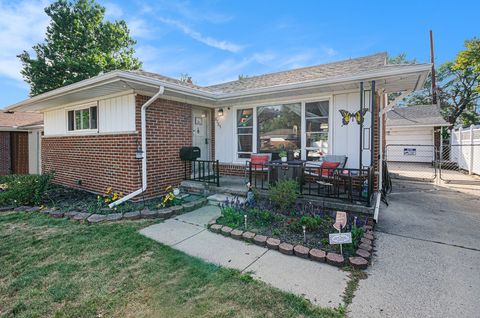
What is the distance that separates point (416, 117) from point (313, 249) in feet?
60.2

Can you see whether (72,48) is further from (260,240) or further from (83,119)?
(260,240)

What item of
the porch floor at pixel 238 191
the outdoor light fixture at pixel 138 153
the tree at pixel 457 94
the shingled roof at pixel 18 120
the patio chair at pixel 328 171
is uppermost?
the tree at pixel 457 94

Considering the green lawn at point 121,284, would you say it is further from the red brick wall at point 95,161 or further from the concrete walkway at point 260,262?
the red brick wall at point 95,161

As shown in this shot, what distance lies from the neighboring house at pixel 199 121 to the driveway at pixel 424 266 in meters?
1.40

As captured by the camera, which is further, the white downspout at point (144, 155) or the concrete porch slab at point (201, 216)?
the white downspout at point (144, 155)

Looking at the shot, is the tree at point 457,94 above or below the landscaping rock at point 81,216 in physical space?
above

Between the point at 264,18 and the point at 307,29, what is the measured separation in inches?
78.9

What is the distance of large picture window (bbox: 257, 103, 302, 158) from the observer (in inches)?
248

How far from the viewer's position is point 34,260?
10.2 ft

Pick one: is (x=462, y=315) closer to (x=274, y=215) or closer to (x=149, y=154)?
(x=274, y=215)

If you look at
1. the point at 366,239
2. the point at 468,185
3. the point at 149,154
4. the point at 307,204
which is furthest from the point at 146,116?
the point at 468,185

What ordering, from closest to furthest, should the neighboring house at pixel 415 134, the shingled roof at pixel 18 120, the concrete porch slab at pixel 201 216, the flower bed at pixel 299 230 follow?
the flower bed at pixel 299 230, the concrete porch slab at pixel 201 216, the shingled roof at pixel 18 120, the neighboring house at pixel 415 134

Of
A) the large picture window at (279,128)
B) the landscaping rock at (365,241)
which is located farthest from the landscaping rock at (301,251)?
the large picture window at (279,128)

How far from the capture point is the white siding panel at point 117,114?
5.55 m
